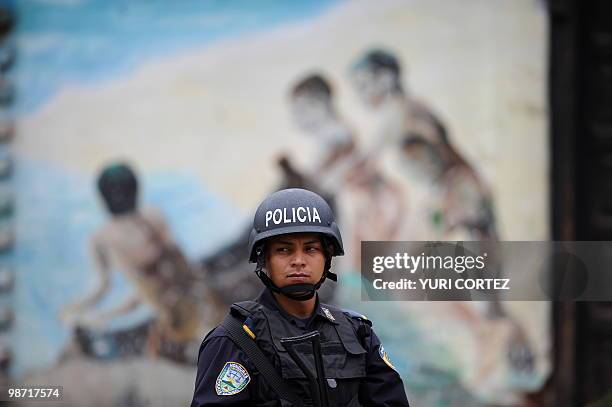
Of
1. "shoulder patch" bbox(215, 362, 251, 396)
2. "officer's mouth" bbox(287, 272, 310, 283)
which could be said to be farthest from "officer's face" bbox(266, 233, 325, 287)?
"shoulder patch" bbox(215, 362, 251, 396)

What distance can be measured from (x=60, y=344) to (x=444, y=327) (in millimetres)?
2033

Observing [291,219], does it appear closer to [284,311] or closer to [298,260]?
[298,260]

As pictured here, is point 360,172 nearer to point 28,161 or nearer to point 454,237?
point 454,237

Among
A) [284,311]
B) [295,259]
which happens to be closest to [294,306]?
[284,311]

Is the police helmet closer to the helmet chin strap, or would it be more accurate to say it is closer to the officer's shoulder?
the helmet chin strap

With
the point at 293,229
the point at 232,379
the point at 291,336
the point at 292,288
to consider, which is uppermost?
the point at 293,229

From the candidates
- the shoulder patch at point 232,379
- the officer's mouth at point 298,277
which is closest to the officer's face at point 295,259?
the officer's mouth at point 298,277

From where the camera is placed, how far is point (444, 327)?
5.57m

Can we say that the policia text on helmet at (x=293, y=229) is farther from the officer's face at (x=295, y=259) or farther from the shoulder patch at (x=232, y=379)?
the shoulder patch at (x=232, y=379)

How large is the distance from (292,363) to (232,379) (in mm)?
159

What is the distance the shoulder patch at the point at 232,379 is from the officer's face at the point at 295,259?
254 millimetres

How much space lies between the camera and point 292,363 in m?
2.72

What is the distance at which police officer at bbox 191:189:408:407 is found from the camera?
2711 mm

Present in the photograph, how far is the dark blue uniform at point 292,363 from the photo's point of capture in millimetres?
2701
